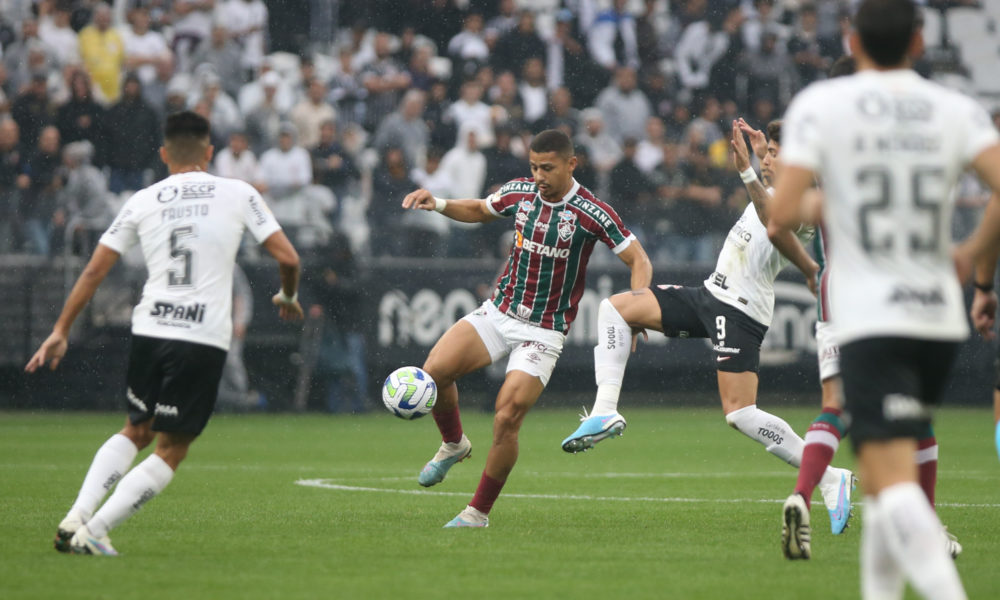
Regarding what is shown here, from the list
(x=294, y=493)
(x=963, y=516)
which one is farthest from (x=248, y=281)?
(x=963, y=516)

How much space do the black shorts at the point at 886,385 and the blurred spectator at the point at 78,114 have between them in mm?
15981

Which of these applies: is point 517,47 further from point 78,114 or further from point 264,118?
point 78,114

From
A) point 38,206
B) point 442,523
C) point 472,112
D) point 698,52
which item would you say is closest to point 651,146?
point 698,52

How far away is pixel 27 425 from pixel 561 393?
23.4ft

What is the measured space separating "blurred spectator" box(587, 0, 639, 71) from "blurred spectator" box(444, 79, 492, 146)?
8.57ft

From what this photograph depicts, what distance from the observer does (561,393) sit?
1967 cm

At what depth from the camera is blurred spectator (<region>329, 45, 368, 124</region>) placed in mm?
21234

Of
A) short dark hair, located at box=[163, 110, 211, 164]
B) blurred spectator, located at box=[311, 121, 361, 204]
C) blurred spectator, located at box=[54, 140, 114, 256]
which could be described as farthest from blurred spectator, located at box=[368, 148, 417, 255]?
short dark hair, located at box=[163, 110, 211, 164]

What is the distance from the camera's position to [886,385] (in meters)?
4.38

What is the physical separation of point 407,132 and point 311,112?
1.42 m

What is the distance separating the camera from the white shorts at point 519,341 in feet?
29.1

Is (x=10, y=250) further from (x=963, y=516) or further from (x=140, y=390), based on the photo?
(x=963, y=516)

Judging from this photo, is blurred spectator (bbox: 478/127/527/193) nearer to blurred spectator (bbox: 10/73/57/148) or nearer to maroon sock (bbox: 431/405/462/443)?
blurred spectator (bbox: 10/73/57/148)

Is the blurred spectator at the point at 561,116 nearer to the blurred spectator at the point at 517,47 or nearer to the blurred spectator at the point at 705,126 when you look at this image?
the blurred spectator at the point at 517,47
